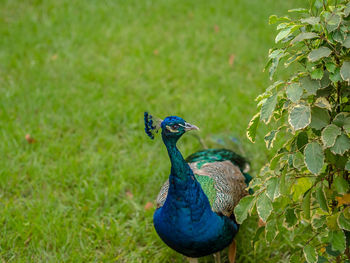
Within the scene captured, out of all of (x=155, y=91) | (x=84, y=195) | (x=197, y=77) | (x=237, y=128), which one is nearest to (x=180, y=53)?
(x=197, y=77)

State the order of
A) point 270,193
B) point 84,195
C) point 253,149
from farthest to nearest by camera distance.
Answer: point 253,149 → point 84,195 → point 270,193

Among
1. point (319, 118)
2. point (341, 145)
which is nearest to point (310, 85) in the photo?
point (319, 118)

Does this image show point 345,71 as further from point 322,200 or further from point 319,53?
point 322,200

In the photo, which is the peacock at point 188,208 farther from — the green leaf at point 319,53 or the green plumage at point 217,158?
the green leaf at point 319,53

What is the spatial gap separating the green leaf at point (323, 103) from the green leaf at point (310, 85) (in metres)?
0.07

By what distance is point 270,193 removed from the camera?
1.84 m

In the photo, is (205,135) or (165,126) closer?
(165,126)

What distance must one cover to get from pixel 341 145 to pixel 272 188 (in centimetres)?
34

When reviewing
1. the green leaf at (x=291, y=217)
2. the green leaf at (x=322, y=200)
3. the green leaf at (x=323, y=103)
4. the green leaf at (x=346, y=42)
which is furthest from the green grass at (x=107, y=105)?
the green leaf at (x=346, y=42)

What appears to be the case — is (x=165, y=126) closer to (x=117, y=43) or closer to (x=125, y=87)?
(x=125, y=87)

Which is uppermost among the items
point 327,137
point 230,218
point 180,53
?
point 327,137

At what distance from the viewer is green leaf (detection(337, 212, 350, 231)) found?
1829mm

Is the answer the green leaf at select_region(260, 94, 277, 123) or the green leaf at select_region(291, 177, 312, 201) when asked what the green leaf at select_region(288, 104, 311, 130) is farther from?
the green leaf at select_region(291, 177, 312, 201)

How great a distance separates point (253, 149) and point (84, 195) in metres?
1.47
